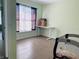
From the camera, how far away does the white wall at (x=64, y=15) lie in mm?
4435

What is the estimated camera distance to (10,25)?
1627 mm

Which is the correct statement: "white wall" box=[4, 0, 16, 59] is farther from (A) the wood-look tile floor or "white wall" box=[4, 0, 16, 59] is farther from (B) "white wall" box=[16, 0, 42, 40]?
(B) "white wall" box=[16, 0, 42, 40]

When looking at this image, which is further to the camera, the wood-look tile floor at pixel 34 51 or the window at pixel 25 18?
the window at pixel 25 18

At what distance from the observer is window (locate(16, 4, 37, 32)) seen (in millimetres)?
5009

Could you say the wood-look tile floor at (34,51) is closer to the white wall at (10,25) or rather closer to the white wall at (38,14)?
the white wall at (10,25)

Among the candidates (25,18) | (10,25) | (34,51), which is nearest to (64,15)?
(25,18)

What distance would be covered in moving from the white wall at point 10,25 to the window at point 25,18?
3369 mm

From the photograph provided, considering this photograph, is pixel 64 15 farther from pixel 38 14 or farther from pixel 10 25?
pixel 10 25

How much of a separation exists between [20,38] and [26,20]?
114 centimetres

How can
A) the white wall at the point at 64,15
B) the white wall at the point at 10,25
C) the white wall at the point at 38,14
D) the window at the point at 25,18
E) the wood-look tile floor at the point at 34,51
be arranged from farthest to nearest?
the white wall at the point at 38,14, the window at the point at 25,18, the white wall at the point at 64,15, the wood-look tile floor at the point at 34,51, the white wall at the point at 10,25

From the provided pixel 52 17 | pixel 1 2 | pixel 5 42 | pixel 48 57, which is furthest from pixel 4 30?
pixel 52 17

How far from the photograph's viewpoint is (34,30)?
6070mm

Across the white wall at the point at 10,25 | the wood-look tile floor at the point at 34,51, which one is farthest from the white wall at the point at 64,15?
the white wall at the point at 10,25

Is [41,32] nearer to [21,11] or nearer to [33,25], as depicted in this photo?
[33,25]
